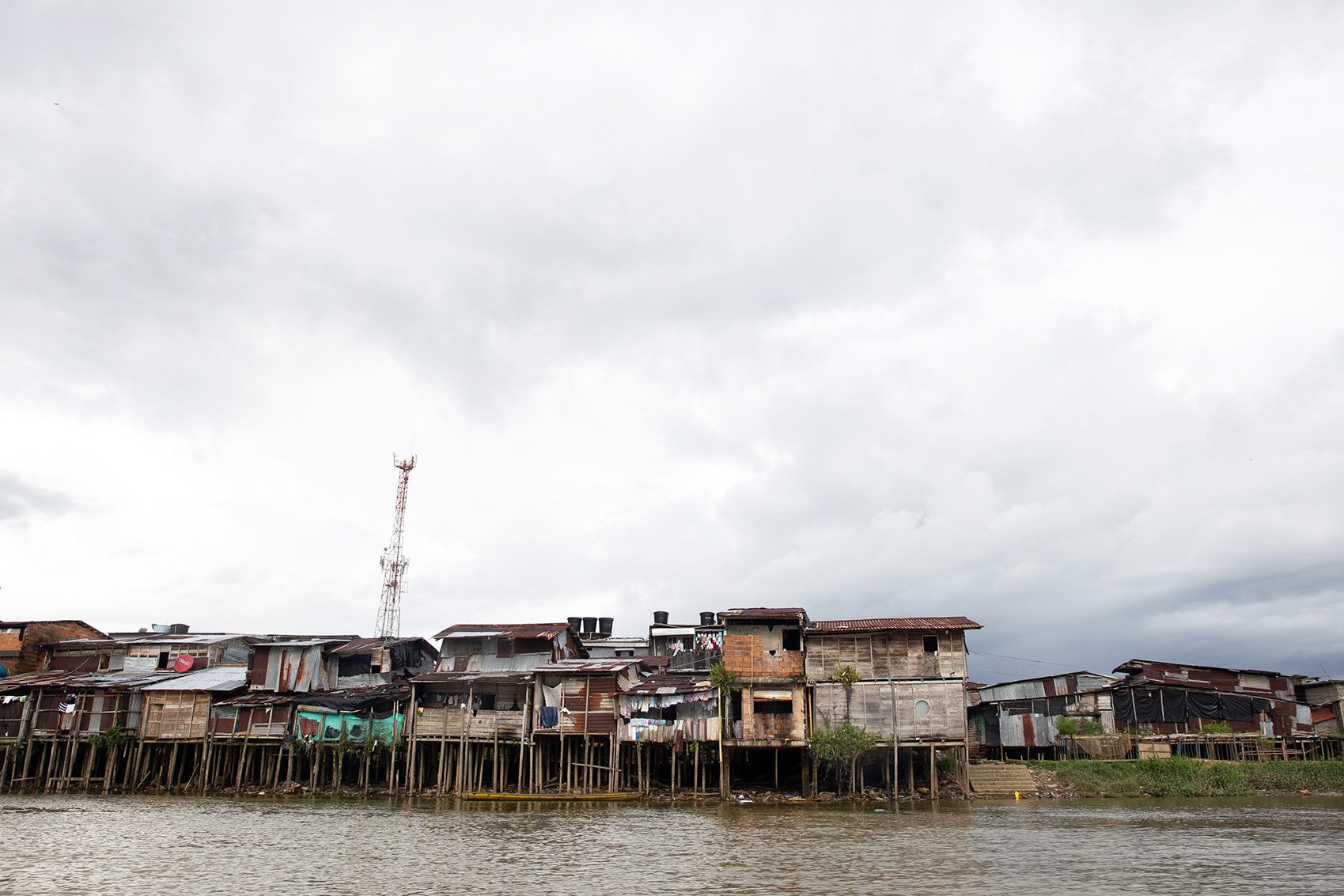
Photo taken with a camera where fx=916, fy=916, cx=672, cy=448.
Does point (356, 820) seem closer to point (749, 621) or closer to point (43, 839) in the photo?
point (43, 839)

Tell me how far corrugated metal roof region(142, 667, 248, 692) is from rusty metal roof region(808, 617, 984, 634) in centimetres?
3116

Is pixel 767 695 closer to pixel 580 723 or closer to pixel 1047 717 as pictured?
pixel 580 723

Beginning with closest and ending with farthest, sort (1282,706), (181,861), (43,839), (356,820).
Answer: (181,861) → (43,839) → (356,820) → (1282,706)

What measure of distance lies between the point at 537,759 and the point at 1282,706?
142 feet

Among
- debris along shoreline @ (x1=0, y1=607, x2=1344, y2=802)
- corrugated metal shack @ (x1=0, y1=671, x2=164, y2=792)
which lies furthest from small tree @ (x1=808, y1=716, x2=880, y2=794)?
corrugated metal shack @ (x1=0, y1=671, x2=164, y2=792)

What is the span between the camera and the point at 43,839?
28.4 meters

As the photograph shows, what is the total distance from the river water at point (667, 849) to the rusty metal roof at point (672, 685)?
234 inches

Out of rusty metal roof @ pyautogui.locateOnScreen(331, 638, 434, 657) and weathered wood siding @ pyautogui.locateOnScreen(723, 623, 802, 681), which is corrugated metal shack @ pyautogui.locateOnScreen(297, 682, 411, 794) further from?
weathered wood siding @ pyautogui.locateOnScreen(723, 623, 802, 681)

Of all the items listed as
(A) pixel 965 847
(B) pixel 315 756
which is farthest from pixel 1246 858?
(B) pixel 315 756

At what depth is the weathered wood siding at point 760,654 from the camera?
144ft

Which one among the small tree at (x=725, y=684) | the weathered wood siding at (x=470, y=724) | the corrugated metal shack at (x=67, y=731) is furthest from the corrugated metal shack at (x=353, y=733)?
the small tree at (x=725, y=684)

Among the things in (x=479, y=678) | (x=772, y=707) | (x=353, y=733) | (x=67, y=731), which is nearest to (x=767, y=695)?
(x=772, y=707)

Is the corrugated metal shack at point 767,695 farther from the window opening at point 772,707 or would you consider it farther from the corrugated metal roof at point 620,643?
the corrugated metal roof at point 620,643

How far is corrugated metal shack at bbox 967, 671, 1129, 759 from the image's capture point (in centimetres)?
4975
